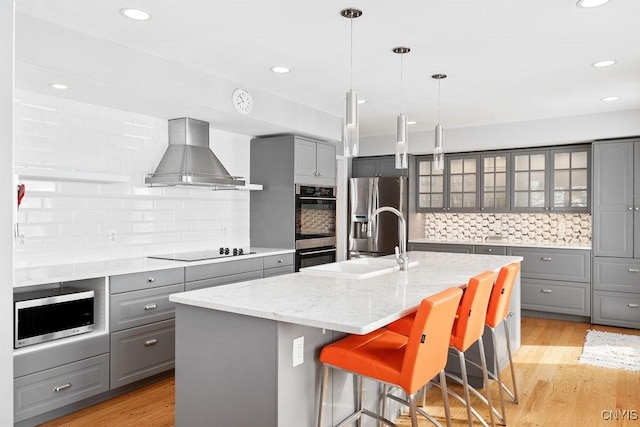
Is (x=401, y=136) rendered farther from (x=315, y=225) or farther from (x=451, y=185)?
(x=451, y=185)

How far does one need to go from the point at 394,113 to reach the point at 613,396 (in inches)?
140

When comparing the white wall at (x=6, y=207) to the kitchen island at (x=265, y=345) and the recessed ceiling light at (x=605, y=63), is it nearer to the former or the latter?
the kitchen island at (x=265, y=345)

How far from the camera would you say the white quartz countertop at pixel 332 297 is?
1.92m

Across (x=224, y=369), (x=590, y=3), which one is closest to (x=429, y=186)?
(x=590, y=3)

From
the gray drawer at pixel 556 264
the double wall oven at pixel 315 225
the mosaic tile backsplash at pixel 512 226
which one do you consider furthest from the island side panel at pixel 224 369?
the mosaic tile backsplash at pixel 512 226

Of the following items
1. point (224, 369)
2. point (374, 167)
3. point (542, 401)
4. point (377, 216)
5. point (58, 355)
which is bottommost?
point (542, 401)

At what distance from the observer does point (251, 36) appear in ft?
10.5

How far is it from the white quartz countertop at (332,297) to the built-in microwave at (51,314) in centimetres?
120

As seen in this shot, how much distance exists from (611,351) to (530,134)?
8.98 ft

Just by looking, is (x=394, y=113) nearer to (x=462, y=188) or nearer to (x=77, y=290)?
(x=462, y=188)

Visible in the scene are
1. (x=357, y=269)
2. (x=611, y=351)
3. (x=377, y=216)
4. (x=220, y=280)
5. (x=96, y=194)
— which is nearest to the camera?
(x=357, y=269)

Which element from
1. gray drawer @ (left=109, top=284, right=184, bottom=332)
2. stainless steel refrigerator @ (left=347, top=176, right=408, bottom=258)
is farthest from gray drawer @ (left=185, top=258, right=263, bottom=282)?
stainless steel refrigerator @ (left=347, top=176, right=408, bottom=258)

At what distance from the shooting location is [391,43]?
3.30 metres

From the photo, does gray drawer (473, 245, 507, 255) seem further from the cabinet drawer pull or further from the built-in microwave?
the cabinet drawer pull
